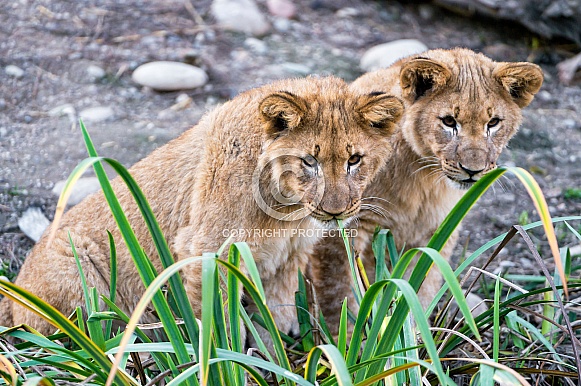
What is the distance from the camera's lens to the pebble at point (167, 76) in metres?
7.54

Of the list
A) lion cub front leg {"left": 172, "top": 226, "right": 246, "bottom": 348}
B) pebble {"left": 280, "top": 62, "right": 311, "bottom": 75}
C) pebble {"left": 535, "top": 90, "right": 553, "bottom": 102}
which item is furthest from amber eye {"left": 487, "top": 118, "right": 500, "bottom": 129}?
pebble {"left": 535, "top": 90, "right": 553, "bottom": 102}

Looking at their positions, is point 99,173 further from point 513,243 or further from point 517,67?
point 513,243

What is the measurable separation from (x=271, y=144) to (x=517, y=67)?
1675 millimetres

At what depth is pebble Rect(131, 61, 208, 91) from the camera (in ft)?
24.7

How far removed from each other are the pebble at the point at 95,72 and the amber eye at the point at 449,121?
4227 millimetres

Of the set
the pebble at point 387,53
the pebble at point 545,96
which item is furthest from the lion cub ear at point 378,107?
the pebble at point 545,96

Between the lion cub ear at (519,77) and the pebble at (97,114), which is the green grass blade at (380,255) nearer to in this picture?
the lion cub ear at (519,77)

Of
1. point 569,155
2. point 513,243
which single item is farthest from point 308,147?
point 569,155

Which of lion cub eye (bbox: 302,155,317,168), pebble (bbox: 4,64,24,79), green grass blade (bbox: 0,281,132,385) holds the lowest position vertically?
pebble (bbox: 4,64,24,79)

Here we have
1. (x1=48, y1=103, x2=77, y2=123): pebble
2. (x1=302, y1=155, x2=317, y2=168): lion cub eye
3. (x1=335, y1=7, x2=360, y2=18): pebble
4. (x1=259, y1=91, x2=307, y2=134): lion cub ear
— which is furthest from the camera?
(x1=335, y1=7, x2=360, y2=18): pebble

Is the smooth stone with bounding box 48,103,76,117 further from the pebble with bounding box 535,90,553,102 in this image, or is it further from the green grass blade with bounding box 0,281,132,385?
the pebble with bounding box 535,90,553,102

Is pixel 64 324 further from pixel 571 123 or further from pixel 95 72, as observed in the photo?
pixel 571 123

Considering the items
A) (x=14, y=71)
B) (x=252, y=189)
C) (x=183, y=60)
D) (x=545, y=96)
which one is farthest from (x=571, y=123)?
(x=14, y=71)

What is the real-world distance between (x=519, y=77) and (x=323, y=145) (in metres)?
1.51
